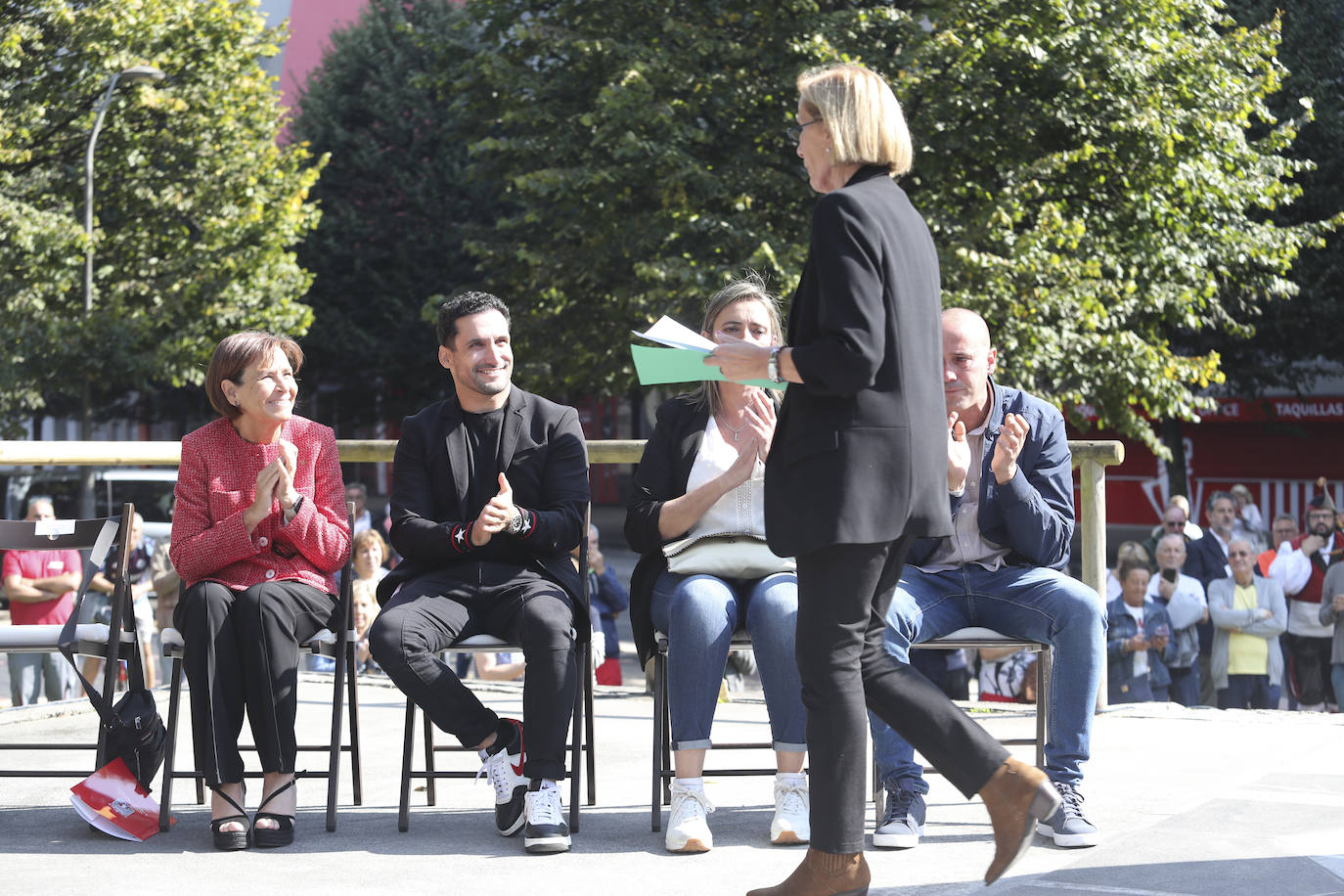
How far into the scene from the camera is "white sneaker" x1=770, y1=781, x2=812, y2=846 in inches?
158

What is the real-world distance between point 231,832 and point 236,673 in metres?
0.45

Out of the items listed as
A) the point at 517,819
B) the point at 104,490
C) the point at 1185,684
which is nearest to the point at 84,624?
the point at 517,819

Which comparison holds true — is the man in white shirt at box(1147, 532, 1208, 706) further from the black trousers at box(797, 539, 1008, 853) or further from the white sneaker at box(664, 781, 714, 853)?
the black trousers at box(797, 539, 1008, 853)

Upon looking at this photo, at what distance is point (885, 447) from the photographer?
331 centimetres

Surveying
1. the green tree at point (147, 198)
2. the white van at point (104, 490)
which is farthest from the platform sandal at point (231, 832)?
the green tree at point (147, 198)

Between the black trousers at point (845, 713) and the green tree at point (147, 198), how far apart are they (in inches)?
705

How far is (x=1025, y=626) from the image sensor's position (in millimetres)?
4254

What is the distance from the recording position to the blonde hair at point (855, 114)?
3.42 meters

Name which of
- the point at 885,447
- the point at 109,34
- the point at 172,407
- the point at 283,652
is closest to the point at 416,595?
the point at 283,652

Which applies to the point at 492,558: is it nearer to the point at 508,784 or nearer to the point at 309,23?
the point at 508,784

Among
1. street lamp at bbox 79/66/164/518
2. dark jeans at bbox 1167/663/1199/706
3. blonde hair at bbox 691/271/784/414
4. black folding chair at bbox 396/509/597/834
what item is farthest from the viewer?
street lamp at bbox 79/66/164/518

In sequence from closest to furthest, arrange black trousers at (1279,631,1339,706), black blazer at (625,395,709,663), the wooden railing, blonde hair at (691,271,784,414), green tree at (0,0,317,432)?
black blazer at (625,395,709,663), blonde hair at (691,271,784,414), the wooden railing, black trousers at (1279,631,1339,706), green tree at (0,0,317,432)

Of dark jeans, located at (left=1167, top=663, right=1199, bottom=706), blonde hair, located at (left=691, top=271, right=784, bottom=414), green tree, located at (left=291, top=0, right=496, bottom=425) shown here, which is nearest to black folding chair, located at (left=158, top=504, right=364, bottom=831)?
blonde hair, located at (left=691, top=271, right=784, bottom=414)

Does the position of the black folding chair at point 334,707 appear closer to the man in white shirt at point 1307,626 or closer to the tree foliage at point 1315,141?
the man in white shirt at point 1307,626
